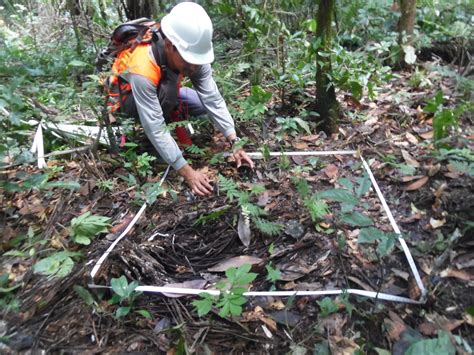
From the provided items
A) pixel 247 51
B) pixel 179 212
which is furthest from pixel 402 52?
pixel 179 212

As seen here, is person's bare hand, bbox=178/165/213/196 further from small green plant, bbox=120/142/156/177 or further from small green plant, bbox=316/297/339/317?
small green plant, bbox=316/297/339/317

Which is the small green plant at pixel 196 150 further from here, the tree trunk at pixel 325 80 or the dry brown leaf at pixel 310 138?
the tree trunk at pixel 325 80

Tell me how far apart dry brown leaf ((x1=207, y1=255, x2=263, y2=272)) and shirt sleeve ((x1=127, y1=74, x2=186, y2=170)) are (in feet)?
2.64

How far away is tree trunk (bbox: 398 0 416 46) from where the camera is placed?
3760 millimetres

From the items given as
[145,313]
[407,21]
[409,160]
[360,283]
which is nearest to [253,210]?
[360,283]

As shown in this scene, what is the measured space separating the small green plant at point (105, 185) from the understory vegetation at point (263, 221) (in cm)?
2

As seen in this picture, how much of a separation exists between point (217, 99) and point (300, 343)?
72.8 inches

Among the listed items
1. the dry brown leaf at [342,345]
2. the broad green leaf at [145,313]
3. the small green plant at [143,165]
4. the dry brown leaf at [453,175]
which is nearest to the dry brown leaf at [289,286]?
the dry brown leaf at [342,345]

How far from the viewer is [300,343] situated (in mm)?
1649

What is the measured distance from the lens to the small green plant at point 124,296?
1.77 m

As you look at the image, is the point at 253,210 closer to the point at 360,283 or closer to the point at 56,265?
the point at 360,283

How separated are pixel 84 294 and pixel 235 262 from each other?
740mm

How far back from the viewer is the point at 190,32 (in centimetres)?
243

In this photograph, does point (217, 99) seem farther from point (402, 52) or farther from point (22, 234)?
point (402, 52)
